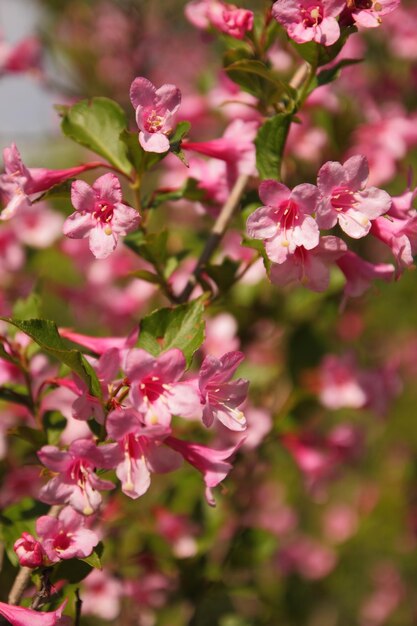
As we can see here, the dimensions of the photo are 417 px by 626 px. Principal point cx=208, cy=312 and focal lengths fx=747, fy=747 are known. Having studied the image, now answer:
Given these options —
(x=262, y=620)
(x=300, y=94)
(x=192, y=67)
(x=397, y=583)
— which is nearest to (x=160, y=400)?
(x=300, y=94)

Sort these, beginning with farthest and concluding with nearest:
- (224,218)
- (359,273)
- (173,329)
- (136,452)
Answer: (224,218) → (359,273) → (173,329) → (136,452)

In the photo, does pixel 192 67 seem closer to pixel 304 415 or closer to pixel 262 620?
pixel 304 415

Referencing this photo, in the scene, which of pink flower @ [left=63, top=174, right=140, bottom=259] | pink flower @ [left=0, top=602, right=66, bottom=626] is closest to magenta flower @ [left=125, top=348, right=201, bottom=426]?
pink flower @ [left=63, top=174, right=140, bottom=259]

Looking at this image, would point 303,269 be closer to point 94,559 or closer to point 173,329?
point 173,329

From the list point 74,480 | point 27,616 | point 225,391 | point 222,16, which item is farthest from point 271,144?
point 27,616

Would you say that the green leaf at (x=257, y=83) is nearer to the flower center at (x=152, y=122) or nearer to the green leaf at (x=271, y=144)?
the green leaf at (x=271, y=144)

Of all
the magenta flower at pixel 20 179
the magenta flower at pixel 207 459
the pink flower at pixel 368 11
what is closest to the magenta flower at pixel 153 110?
the magenta flower at pixel 20 179
